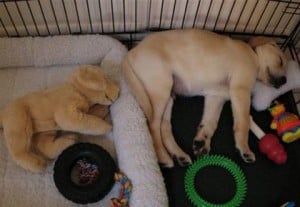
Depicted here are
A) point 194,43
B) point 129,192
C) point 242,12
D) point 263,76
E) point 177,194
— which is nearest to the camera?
point 129,192

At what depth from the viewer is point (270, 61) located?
1.91 metres

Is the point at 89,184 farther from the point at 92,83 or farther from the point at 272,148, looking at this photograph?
the point at 272,148

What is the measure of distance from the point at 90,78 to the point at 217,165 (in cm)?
69

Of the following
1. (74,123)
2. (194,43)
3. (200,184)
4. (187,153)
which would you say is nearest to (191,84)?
(194,43)

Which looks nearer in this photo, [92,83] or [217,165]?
[92,83]

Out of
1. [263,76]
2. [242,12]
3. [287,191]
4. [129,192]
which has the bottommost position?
[287,191]

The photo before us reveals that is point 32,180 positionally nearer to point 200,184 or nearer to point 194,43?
point 200,184

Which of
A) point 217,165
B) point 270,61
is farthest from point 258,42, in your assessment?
point 217,165

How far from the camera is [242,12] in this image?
2.10m

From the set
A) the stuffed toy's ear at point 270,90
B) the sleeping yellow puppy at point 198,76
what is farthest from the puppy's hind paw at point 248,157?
the stuffed toy's ear at point 270,90

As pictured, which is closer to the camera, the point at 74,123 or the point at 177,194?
the point at 74,123

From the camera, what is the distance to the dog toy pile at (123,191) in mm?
1538

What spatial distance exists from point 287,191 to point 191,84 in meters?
0.64

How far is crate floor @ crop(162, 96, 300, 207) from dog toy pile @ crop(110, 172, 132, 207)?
0.23 metres
